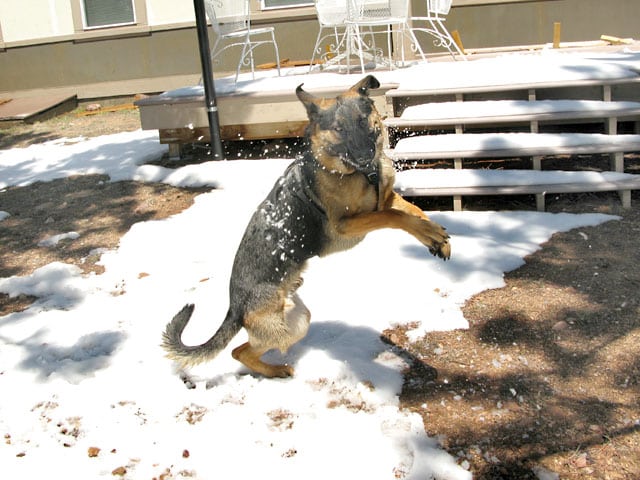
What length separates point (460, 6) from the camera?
37.2ft

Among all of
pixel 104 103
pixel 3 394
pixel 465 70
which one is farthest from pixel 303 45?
pixel 3 394

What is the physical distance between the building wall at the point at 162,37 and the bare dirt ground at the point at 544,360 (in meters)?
6.14

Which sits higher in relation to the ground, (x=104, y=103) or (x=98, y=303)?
(x=104, y=103)

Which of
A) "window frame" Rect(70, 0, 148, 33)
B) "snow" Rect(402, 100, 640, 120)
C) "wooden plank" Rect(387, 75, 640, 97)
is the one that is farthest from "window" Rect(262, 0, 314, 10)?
"snow" Rect(402, 100, 640, 120)

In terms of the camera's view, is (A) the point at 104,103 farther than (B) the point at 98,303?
Yes

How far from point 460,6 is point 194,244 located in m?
7.48

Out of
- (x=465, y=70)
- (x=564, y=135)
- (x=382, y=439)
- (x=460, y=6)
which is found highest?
(x=460, y=6)

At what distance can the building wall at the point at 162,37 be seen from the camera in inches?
436

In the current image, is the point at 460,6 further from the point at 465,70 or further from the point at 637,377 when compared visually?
the point at 637,377

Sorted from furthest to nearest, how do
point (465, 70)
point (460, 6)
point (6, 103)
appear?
point (6, 103), point (460, 6), point (465, 70)

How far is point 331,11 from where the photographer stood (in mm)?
8977

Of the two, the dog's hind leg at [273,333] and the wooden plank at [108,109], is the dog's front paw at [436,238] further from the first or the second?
the wooden plank at [108,109]

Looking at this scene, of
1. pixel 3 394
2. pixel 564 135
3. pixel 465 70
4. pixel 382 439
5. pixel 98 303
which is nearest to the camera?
pixel 382 439

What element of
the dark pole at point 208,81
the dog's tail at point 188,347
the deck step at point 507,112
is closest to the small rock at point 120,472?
the dog's tail at point 188,347
